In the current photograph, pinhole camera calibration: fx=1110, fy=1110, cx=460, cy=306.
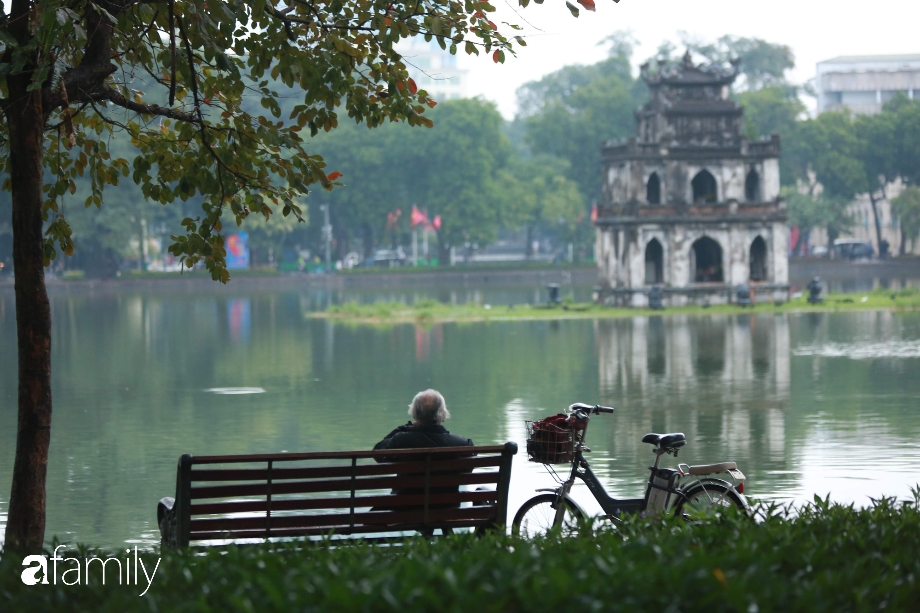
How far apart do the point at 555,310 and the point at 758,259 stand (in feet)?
30.8

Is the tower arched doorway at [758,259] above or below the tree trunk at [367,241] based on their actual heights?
below

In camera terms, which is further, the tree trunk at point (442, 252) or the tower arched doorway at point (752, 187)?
the tree trunk at point (442, 252)

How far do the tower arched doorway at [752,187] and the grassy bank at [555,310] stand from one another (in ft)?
15.7

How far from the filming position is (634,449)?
38.4 ft

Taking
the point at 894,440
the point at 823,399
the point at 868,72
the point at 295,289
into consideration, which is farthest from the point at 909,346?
the point at 868,72

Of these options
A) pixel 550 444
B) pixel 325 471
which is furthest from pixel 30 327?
pixel 550 444

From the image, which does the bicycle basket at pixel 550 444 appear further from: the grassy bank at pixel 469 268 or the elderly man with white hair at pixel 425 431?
the grassy bank at pixel 469 268

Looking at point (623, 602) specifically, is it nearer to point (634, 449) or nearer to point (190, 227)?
point (190, 227)

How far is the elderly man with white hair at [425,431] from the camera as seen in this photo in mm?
6883

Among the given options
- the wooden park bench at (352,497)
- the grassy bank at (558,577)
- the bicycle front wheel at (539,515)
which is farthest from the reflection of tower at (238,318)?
Answer: the grassy bank at (558,577)

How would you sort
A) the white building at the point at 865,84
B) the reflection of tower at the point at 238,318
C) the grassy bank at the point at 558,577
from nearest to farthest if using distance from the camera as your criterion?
the grassy bank at the point at 558,577, the reflection of tower at the point at 238,318, the white building at the point at 865,84

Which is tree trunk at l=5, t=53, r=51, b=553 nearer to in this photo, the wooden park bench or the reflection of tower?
the wooden park bench

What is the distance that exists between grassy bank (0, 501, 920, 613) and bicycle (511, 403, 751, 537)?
147cm

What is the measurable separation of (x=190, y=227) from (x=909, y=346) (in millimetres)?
19032
